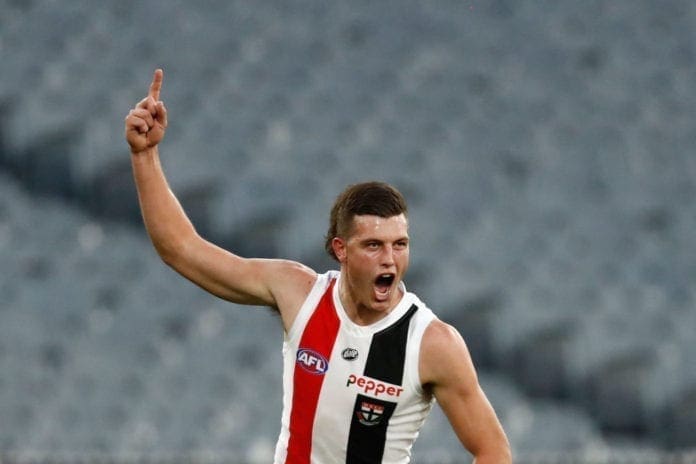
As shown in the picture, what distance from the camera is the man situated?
3031 millimetres

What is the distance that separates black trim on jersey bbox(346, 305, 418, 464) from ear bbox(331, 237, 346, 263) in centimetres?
21

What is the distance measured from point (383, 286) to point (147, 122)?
708 millimetres

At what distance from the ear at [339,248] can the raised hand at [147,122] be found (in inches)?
19.8

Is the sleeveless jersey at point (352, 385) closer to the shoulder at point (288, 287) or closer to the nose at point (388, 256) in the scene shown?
the shoulder at point (288, 287)

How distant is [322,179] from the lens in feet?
25.5

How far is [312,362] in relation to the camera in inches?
125

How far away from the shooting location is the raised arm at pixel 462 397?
9.91 feet

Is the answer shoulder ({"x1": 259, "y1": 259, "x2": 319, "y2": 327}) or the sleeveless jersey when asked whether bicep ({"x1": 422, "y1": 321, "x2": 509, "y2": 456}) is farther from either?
shoulder ({"x1": 259, "y1": 259, "x2": 319, "y2": 327})

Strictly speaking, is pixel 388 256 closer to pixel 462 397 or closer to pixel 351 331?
pixel 351 331

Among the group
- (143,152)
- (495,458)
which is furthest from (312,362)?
(143,152)

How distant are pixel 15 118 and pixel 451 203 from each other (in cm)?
270

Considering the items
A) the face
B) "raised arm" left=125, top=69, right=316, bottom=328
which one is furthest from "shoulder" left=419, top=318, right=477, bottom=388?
"raised arm" left=125, top=69, right=316, bottom=328

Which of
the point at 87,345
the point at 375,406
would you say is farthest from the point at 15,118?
the point at 375,406

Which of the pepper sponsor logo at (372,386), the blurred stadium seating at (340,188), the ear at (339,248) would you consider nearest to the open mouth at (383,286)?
the ear at (339,248)
